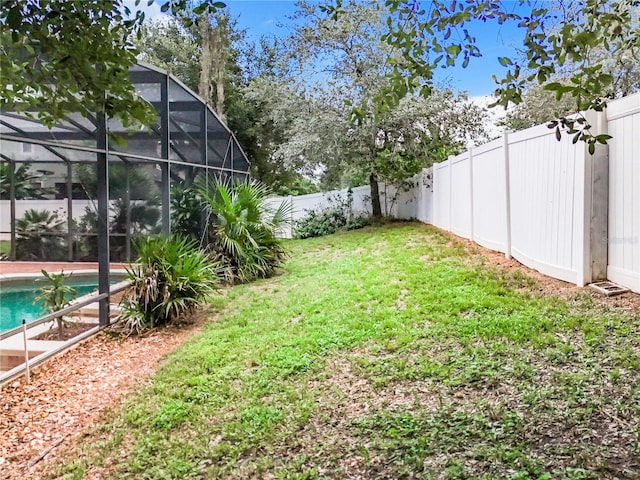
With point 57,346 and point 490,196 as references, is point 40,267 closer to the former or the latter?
point 57,346

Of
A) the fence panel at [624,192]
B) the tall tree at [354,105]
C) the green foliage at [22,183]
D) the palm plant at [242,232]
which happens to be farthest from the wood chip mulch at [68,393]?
the tall tree at [354,105]

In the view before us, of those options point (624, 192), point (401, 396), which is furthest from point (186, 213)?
point (624, 192)

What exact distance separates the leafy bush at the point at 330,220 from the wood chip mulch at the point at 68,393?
875cm

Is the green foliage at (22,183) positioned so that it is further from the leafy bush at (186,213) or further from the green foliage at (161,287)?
the leafy bush at (186,213)

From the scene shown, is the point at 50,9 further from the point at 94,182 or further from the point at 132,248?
the point at 132,248

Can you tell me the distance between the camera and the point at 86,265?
5504 millimetres

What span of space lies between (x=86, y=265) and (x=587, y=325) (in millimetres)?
5039

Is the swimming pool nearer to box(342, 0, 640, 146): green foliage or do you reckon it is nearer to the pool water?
the pool water

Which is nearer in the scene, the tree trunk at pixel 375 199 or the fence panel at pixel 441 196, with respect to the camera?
the fence panel at pixel 441 196

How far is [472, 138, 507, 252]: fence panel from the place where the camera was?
261 inches

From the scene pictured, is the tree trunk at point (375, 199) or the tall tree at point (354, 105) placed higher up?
the tall tree at point (354, 105)

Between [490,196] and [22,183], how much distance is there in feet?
19.4

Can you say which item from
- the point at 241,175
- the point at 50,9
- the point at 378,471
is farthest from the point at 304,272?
the point at 50,9

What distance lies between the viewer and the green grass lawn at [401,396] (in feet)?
7.84
